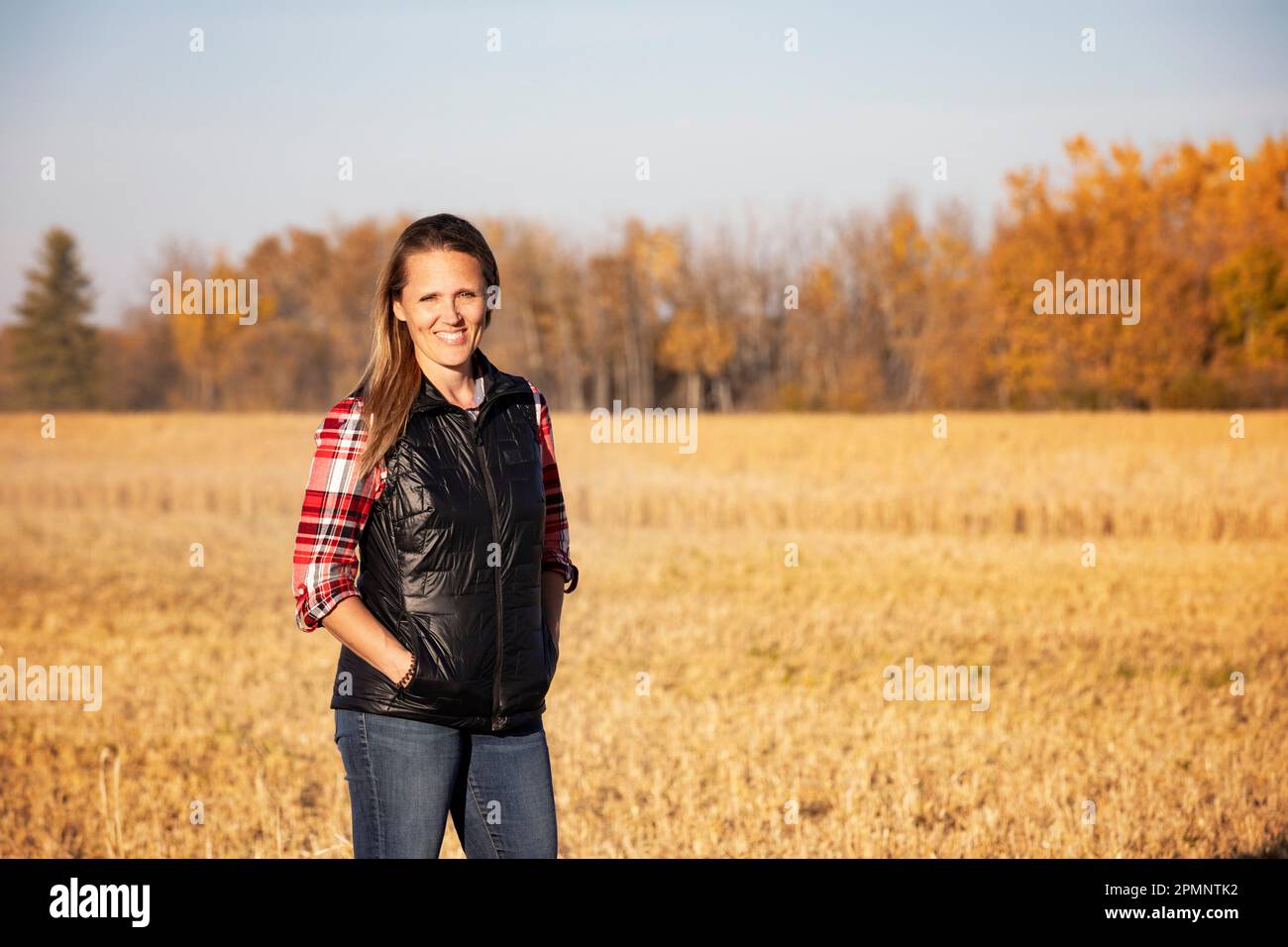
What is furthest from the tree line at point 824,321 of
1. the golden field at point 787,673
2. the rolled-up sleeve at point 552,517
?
the rolled-up sleeve at point 552,517

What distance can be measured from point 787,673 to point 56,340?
66.9 m

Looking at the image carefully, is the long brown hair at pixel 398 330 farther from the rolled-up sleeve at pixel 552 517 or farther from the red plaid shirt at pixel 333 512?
the rolled-up sleeve at pixel 552 517

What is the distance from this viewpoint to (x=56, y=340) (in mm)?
68562

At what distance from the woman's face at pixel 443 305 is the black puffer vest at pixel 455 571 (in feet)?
0.35

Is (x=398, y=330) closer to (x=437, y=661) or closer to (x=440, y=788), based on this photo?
(x=437, y=661)

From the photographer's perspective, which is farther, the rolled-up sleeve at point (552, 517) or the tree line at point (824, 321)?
the tree line at point (824, 321)

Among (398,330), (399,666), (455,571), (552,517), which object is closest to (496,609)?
(455,571)

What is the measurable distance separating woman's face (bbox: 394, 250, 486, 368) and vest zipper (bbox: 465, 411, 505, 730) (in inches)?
8.4

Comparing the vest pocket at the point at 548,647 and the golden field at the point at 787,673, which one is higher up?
the vest pocket at the point at 548,647

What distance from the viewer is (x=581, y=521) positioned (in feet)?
81.0

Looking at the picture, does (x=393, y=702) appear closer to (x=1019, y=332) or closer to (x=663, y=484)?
(x=663, y=484)

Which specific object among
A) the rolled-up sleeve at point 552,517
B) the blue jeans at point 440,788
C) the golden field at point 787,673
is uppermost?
the rolled-up sleeve at point 552,517

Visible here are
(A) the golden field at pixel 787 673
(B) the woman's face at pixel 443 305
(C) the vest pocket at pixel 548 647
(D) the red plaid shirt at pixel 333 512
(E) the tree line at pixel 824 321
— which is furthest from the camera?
(E) the tree line at pixel 824 321

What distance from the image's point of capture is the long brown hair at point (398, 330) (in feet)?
10.1
